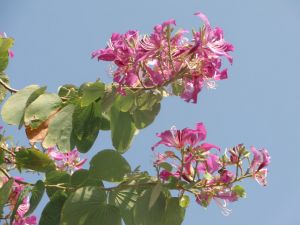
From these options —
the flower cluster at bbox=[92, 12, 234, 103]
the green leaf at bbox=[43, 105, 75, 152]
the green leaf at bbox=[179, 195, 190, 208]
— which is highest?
the flower cluster at bbox=[92, 12, 234, 103]

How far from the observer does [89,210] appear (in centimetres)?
193

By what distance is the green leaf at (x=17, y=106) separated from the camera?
220 cm

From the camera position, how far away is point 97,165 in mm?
2082

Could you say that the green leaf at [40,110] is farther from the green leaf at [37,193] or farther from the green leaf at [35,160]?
the green leaf at [37,193]

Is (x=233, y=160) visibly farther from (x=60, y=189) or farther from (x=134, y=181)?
(x=60, y=189)

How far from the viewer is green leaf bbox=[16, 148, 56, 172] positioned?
7.12ft

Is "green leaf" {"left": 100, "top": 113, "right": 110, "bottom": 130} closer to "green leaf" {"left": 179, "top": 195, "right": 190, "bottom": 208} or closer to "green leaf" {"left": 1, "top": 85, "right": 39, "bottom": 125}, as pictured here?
"green leaf" {"left": 1, "top": 85, "right": 39, "bottom": 125}

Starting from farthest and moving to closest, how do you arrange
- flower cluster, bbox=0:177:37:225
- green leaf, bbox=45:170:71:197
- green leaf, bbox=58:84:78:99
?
flower cluster, bbox=0:177:37:225 < green leaf, bbox=58:84:78:99 < green leaf, bbox=45:170:71:197

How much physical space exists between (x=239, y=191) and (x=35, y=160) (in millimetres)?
939

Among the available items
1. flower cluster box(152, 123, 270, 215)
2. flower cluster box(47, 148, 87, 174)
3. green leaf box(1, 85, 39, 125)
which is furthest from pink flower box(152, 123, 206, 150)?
flower cluster box(47, 148, 87, 174)

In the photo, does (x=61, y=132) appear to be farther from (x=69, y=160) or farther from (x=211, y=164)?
(x=211, y=164)

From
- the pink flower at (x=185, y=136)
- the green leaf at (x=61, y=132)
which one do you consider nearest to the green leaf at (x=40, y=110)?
the green leaf at (x=61, y=132)

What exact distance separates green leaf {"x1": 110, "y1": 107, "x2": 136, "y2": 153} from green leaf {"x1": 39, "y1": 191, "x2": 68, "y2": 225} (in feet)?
1.09

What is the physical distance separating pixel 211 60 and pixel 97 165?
679mm
